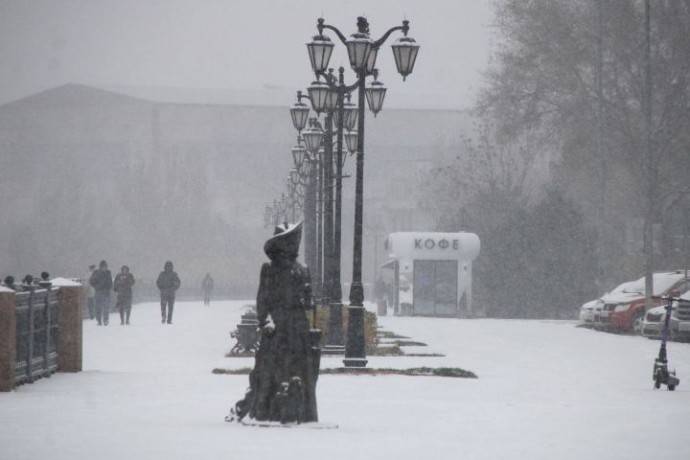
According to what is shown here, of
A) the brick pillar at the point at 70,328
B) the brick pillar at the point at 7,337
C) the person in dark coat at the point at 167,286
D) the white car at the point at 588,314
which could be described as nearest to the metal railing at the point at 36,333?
the brick pillar at the point at 70,328

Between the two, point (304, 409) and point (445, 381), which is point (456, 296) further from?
point (304, 409)

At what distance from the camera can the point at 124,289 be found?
131 feet

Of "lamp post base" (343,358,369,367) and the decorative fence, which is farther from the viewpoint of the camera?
"lamp post base" (343,358,369,367)

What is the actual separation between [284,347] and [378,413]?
219cm

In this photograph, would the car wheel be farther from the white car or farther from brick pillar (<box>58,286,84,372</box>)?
brick pillar (<box>58,286,84,372</box>)

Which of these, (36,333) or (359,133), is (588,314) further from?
(36,333)

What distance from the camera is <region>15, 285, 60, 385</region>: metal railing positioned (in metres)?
16.7

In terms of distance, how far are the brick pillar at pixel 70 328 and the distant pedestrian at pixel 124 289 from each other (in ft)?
65.8

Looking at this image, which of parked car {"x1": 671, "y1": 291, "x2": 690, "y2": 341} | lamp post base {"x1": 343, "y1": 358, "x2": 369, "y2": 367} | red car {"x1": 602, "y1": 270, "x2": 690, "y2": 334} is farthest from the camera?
red car {"x1": 602, "y1": 270, "x2": 690, "y2": 334}

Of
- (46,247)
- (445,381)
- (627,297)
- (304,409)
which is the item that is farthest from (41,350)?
(46,247)

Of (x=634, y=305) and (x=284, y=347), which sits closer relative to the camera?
(x=284, y=347)

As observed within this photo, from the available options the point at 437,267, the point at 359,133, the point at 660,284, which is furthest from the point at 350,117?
the point at 437,267

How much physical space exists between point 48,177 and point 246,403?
10077cm

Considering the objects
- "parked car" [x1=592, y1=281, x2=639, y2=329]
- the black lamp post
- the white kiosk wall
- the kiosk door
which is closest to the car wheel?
"parked car" [x1=592, y1=281, x2=639, y2=329]
